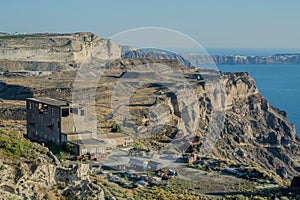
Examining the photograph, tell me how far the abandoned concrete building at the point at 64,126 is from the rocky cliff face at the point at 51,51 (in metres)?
51.5

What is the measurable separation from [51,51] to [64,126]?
198 feet

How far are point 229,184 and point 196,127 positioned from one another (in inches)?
1101

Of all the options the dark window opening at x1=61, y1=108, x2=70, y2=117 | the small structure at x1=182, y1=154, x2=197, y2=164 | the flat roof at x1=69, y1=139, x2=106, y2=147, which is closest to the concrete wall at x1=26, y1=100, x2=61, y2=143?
the dark window opening at x1=61, y1=108, x2=70, y2=117

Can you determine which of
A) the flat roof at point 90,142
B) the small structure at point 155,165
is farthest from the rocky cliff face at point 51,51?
the small structure at point 155,165

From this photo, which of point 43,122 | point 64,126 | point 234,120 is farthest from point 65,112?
point 234,120

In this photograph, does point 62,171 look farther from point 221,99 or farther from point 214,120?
point 221,99

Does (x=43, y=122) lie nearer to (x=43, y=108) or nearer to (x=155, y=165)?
(x=43, y=108)

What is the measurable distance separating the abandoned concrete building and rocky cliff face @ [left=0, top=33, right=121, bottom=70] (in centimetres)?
5151

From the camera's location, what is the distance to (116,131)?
27.8 m

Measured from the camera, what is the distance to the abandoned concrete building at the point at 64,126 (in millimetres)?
21203

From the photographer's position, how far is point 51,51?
80.9 meters

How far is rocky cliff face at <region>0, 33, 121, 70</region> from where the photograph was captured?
76.6m

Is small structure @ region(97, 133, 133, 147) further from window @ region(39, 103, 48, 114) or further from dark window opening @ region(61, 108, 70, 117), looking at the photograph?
window @ region(39, 103, 48, 114)

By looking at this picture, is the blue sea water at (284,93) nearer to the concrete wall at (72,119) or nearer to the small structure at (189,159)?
the small structure at (189,159)
